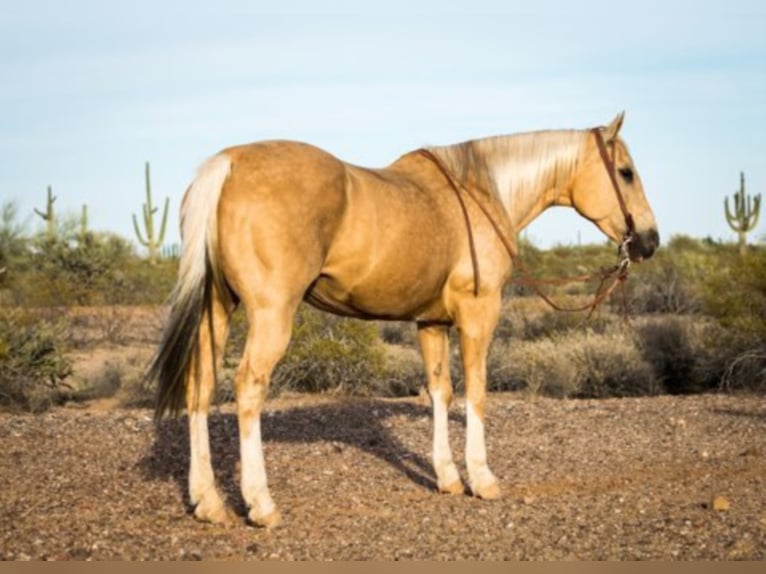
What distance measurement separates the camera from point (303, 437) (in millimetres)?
10883

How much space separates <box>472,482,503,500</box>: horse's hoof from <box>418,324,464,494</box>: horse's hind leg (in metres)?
0.26

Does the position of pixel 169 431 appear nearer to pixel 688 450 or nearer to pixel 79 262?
pixel 688 450

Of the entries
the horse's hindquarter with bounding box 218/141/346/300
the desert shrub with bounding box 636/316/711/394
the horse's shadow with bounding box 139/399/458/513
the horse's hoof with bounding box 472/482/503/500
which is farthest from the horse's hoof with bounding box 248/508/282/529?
the desert shrub with bounding box 636/316/711/394

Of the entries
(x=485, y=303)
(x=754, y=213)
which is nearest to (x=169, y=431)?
(x=485, y=303)

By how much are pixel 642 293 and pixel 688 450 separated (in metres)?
14.8

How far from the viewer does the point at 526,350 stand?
54.3 ft

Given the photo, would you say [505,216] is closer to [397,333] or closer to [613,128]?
[613,128]

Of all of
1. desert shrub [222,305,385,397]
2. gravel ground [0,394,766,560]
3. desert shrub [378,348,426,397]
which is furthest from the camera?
desert shrub [378,348,426,397]

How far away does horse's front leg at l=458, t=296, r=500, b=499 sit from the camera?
826 cm

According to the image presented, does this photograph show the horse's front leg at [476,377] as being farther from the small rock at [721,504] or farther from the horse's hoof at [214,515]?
the horse's hoof at [214,515]

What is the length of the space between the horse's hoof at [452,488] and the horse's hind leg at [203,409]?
1771mm

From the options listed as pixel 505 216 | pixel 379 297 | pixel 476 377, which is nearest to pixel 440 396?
pixel 476 377

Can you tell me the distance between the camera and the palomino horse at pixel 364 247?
22.7 feet

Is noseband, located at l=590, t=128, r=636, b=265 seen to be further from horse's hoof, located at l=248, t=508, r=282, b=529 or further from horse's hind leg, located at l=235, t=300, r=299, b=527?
horse's hoof, located at l=248, t=508, r=282, b=529
